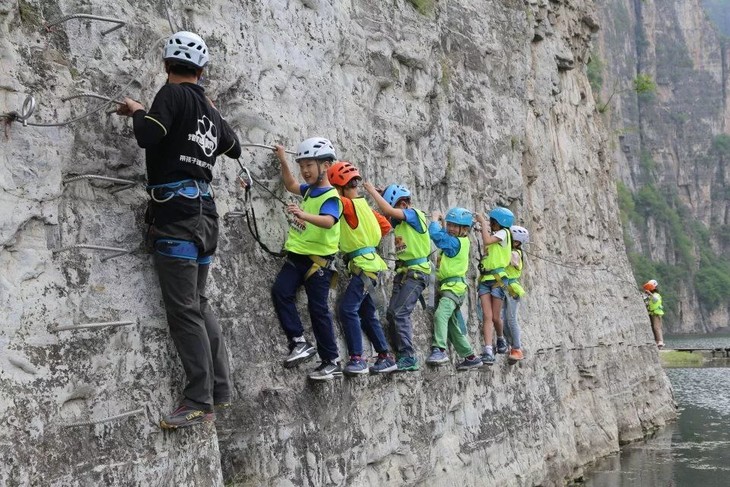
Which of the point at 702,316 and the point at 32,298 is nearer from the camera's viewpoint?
the point at 32,298

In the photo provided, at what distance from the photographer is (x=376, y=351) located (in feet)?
29.6

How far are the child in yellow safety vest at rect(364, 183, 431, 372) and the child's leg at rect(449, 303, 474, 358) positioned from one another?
112 centimetres

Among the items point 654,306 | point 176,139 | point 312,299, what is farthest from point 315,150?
point 654,306

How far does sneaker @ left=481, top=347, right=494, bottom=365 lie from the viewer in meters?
11.4

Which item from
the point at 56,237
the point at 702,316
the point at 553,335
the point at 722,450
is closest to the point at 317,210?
the point at 56,237

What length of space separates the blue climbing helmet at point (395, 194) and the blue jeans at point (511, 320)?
10.6 feet

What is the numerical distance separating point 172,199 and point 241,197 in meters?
1.57

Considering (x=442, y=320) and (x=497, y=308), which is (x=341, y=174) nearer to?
(x=442, y=320)

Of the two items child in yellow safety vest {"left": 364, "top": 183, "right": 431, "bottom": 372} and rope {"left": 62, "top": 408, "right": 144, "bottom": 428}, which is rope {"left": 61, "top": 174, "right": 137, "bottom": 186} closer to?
rope {"left": 62, "top": 408, "right": 144, "bottom": 428}

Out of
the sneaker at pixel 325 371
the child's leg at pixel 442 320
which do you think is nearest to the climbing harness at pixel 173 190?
the sneaker at pixel 325 371

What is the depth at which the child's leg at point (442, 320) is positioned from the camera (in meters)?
10.3

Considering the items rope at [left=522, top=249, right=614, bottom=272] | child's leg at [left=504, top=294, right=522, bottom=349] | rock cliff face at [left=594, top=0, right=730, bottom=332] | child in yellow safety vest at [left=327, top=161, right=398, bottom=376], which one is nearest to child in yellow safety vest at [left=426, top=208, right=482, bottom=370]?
child's leg at [left=504, top=294, right=522, bottom=349]

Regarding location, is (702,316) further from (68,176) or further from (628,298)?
(68,176)

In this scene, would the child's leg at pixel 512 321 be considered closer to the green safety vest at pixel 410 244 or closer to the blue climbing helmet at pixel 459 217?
the blue climbing helmet at pixel 459 217
